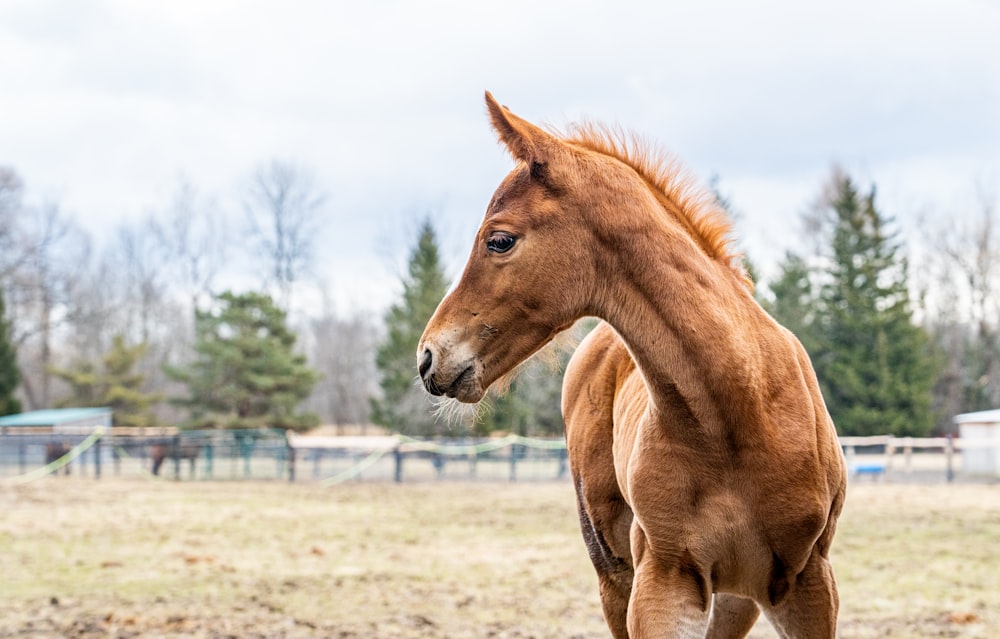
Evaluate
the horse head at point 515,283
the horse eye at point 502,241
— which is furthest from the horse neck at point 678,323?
the horse eye at point 502,241

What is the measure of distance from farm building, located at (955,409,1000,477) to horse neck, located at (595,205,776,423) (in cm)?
2252

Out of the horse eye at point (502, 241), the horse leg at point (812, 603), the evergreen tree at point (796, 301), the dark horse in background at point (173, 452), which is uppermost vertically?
the evergreen tree at point (796, 301)

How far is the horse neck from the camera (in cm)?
272

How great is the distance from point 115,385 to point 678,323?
126 ft

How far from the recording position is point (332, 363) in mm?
45969

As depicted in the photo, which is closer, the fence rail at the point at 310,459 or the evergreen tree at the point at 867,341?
the fence rail at the point at 310,459

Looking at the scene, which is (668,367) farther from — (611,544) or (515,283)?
(611,544)

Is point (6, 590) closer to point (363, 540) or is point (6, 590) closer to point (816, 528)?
point (363, 540)

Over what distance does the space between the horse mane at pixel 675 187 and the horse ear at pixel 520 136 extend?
23 centimetres

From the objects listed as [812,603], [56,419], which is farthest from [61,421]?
[812,603]

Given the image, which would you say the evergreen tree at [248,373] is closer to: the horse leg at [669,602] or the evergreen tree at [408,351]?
the evergreen tree at [408,351]

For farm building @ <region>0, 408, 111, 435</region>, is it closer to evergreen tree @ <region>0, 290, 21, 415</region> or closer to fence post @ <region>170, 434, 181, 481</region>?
evergreen tree @ <region>0, 290, 21, 415</region>

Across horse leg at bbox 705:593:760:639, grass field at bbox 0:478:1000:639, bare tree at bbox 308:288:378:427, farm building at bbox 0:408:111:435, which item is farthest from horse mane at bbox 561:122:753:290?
bare tree at bbox 308:288:378:427

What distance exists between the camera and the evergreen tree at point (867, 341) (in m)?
33.3
